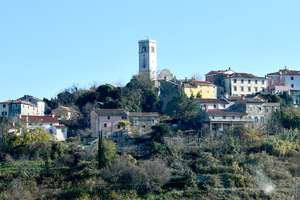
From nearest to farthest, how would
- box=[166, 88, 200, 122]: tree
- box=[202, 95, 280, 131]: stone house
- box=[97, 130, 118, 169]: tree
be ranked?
box=[97, 130, 118, 169]: tree < box=[202, 95, 280, 131]: stone house < box=[166, 88, 200, 122]: tree

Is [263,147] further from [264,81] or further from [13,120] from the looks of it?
[13,120]

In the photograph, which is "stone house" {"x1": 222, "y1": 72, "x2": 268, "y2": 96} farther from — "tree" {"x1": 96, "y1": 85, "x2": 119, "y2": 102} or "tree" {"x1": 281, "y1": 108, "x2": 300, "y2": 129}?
"tree" {"x1": 96, "y1": 85, "x2": 119, "y2": 102}

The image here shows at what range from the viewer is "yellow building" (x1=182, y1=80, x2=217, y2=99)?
61031 millimetres

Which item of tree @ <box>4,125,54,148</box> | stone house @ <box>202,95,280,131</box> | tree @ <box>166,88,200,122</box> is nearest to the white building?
tree @ <box>4,125,54,148</box>

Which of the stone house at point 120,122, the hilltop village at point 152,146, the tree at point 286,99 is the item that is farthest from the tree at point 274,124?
the stone house at point 120,122

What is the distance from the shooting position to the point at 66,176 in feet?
131

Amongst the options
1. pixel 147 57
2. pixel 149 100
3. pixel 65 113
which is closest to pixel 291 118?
pixel 149 100

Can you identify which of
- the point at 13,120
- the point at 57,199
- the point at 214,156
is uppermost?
the point at 13,120

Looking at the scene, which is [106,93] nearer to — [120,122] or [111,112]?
[111,112]

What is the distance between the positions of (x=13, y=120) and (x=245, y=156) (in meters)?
27.2

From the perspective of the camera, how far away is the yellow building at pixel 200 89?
6103cm

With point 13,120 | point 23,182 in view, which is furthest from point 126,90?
point 23,182

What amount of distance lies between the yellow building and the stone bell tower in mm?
12958

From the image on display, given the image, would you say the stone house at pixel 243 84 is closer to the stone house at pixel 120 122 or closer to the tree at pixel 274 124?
the tree at pixel 274 124
